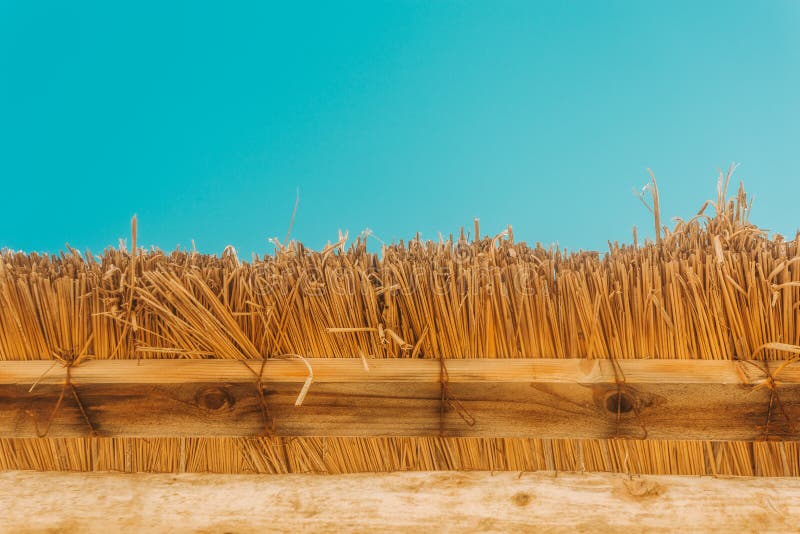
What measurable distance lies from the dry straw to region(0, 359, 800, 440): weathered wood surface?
4cm

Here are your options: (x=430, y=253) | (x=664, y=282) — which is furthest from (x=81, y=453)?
(x=664, y=282)

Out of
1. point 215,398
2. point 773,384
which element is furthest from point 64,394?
point 773,384

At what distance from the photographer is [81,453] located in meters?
1.59

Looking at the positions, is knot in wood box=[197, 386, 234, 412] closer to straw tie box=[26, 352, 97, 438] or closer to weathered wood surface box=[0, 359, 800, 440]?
weathered wood surface box=[0, 359, 800, 440]

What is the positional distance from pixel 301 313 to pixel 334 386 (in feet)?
0.61

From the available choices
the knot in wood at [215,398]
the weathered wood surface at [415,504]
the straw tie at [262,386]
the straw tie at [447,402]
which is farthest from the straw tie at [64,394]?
the straw tie at [447,402]

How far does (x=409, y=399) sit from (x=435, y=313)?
0.20m

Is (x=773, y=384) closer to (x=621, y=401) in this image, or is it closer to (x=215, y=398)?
(x=621, y=401)

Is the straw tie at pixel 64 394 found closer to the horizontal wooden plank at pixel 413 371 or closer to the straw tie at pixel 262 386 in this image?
the horizontal wooden plank at pixel 413 371

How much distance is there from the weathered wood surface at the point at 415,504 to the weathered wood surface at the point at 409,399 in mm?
114

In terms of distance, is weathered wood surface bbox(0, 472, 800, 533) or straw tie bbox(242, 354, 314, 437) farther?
straw tie bbox(242, 354, 314, 437)

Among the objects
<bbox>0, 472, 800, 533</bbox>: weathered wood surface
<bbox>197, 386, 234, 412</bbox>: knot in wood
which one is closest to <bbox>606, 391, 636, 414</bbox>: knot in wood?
<bbox>0, 472, 800, 533</bbox>: weathered wood surface

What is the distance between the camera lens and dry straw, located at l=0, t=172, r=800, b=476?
4.23 feet

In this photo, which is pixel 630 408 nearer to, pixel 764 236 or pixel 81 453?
pixel 764 236
